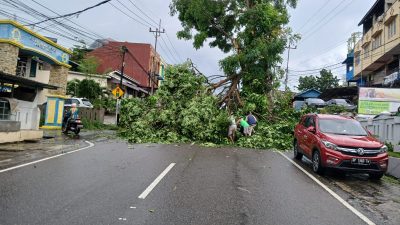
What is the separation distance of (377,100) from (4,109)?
21.6 m

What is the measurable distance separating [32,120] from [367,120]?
58.1 ft

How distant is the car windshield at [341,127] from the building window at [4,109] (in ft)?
43.2

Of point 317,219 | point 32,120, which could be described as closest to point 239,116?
point 32,120

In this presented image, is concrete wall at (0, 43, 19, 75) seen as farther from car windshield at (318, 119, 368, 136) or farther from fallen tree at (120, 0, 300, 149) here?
car windshield at (318, 119, 368, 136)

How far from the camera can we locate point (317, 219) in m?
6.08

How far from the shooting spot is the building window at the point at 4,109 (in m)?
15.7

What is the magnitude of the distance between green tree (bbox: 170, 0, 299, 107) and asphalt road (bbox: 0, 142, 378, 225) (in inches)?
504

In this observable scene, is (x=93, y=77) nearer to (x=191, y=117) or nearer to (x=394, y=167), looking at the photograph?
(x=191, y=117)

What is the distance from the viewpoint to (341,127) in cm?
1179

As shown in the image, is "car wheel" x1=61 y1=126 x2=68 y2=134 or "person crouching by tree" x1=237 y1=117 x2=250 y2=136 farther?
"car wheel" x1=61 y1=126 x2=68 y2=134

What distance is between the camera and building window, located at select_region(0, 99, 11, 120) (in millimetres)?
15672

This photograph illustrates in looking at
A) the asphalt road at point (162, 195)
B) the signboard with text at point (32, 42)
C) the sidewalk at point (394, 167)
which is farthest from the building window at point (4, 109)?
the sidewalk at point (394, 167)

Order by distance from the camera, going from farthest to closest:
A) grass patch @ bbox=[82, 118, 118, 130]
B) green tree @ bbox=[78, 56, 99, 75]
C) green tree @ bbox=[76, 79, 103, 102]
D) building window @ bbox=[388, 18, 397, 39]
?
green tree @ bbox=[78, 56, 99, 75] < green tree @ bbox=[76, 79, 103, 102] < building window @ bbox=[388, 18, 397, 39] < grass patch @ bbox=[82, 118, 118, 130]

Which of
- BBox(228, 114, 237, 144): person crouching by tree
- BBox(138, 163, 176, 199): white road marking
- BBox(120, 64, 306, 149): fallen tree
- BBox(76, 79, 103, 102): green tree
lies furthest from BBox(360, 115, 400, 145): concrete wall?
BBox(76, 79, 103, 102): green tree
